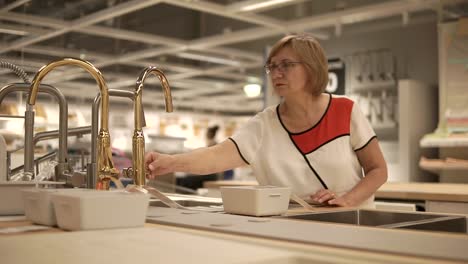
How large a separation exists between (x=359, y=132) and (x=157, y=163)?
29.0 inches

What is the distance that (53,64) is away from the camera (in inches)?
56.3

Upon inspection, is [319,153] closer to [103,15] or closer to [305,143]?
[305,143]

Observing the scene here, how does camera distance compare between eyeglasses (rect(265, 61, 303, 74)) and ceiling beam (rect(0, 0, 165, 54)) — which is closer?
eyeglasses (rect(265, 61, 303, 74))

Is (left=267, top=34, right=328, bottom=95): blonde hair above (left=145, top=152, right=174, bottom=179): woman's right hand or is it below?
above

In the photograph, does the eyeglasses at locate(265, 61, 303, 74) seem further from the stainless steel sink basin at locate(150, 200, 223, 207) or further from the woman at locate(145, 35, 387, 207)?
the stainless steel sink basin at locate(150, 200, 223, 207)

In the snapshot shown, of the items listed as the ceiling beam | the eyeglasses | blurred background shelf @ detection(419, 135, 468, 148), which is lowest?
blurred background shelf @ detection(419, 135, 468, 148)

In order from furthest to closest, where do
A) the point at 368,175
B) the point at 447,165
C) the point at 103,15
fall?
the point at 103,15 < the point at 447,165 < the point at 368,175

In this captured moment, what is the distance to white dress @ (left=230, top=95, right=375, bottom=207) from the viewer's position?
78.5 inches

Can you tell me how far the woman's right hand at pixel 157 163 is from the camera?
1.87 metres

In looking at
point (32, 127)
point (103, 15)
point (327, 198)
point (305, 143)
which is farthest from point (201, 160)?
point (103, 15)

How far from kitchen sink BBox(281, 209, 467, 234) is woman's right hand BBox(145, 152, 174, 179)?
568mm

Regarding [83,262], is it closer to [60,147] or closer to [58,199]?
[58,199]

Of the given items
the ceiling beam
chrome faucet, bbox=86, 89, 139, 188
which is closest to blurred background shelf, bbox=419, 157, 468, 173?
the ceiling beam

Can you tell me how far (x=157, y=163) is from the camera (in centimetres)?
188
